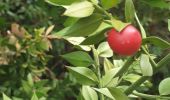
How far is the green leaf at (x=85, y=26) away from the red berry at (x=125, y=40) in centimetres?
4

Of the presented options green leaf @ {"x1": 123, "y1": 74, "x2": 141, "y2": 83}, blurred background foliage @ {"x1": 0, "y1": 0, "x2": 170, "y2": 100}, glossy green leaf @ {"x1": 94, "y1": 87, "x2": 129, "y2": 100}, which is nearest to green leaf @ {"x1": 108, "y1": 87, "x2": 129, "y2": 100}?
glossy green leaf @ {"x1": 94, "y1": 87, "x2": 129, "y2": 100}

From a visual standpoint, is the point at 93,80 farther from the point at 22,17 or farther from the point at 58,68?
the point at 58,68

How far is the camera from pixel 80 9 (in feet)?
2.34

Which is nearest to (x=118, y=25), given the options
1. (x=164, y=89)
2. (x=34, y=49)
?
(x=164, y=89)

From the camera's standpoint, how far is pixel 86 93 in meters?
1.00

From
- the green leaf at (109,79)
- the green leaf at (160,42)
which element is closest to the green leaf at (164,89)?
the green leaf at (109,79)

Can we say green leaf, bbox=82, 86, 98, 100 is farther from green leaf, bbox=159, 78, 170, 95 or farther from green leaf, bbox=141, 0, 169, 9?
green leaf, bbox=141, 0, 169, 9

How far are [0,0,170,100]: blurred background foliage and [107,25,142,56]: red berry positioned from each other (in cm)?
118

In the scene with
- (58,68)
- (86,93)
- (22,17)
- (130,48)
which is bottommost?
(58,68)

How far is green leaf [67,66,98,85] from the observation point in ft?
3.05

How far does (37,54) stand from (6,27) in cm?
49

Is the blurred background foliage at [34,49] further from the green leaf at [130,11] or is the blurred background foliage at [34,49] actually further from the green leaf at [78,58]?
the green leaf at [130,11]

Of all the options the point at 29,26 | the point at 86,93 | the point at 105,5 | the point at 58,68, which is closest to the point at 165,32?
the point at 58,68

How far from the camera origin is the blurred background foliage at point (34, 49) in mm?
2225
